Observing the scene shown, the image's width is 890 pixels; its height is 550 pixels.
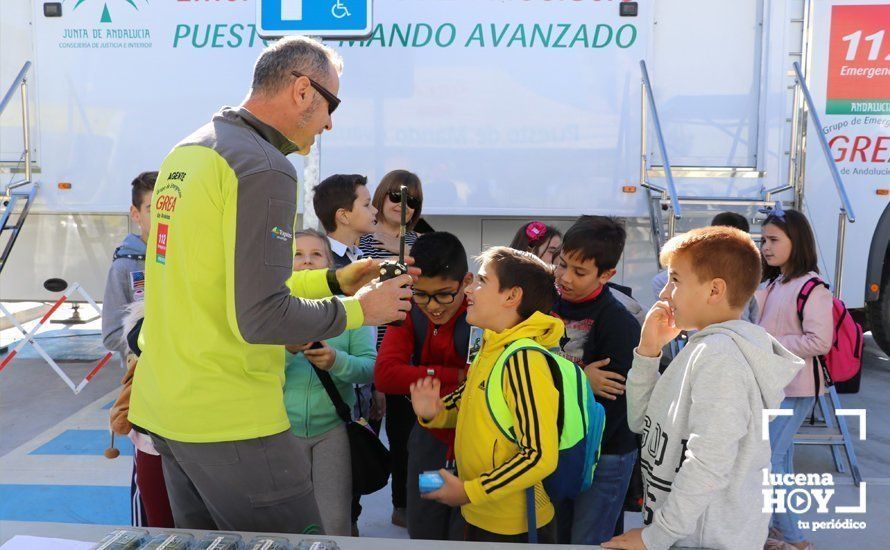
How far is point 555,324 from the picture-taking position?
2.19 metres

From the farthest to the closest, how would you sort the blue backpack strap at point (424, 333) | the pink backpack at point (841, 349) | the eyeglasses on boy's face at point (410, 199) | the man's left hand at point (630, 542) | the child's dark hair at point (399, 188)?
1. the child's dark hair at point (399, 188)
2. the eyeglasses on boy's face at point (410, 199)
3. the pink backpack at point (841, 349)
4. the blue backpack strap at point (424, 333)
5. the man's left hand at point (630, 542)

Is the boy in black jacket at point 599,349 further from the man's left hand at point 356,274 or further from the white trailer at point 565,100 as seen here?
the white trailer at point 565,100

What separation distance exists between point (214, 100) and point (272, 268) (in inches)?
182

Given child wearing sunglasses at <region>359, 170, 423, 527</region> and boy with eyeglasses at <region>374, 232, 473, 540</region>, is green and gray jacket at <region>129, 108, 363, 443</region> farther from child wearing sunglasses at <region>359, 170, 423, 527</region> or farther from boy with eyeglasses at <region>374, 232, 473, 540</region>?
child wearing sunglasses at <region>359, 170, 423, 527</region>

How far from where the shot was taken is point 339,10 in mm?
3982

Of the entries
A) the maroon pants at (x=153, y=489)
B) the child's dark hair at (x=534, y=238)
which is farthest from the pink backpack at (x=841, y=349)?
the maroon pants at (x=153, y=489)

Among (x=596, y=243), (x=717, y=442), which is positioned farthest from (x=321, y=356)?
(x=717, y=442)

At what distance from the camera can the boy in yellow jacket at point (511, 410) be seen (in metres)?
2.01

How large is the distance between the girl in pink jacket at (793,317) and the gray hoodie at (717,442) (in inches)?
70.5

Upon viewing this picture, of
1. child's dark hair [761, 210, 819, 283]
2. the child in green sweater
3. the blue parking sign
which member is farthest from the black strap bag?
child's dark hair [761, 210, 819, 283]

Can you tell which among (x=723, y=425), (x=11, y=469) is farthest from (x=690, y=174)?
(x=11, y=469)

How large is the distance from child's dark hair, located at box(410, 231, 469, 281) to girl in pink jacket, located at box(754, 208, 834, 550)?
5.52 feet

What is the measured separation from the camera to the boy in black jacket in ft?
8.20

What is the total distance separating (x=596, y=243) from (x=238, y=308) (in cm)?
147
